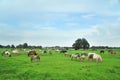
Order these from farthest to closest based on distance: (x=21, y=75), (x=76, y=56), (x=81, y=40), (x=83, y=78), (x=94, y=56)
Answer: (x=81, y=40), (x=76, y=56), (x=94, y=56), (x=21, y=75), (x=83, y=78)

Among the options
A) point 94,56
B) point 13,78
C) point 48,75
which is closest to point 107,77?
point 48,75

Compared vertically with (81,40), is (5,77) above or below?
below

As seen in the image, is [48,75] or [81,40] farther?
[81,40]

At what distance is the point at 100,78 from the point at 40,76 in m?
5.74

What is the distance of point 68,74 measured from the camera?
22.2 m

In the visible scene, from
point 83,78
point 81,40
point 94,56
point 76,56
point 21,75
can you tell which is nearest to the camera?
point 83,78

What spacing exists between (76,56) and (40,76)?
1966 centimetres

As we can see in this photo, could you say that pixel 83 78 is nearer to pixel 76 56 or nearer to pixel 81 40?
pixel 76 56

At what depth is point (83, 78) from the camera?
2097 cm

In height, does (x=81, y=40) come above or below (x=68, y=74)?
above

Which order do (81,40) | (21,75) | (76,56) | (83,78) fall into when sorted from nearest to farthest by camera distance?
1. (83,78)
2. (21,75)
3. (76,56)
4. (81,40)

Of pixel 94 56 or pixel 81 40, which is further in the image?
pixel 81 40

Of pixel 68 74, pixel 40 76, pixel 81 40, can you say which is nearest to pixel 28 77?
pixel 40 76

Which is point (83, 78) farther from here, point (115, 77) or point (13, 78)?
point (13, 78)
